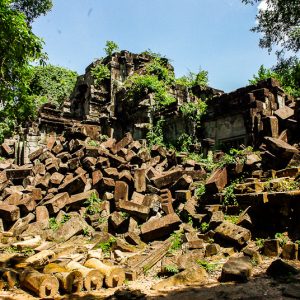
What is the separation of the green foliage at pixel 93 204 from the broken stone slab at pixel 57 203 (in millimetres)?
627

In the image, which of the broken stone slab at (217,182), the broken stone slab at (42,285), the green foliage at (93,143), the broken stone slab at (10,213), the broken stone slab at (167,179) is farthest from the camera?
the green foliage at (93,143)

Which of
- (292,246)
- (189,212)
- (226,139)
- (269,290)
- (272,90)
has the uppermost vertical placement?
(272,90)

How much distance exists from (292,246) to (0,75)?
9455 mm

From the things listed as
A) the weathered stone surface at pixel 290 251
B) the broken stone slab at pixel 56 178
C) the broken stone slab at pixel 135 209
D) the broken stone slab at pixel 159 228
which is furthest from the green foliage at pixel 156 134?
the weathered stone surface at pixel 290 251

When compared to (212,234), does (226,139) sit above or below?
above

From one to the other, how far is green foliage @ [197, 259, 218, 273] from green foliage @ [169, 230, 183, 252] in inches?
32.2

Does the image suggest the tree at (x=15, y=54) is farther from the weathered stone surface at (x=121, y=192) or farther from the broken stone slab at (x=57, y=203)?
the weathered stone surface at (x=121, y=192)

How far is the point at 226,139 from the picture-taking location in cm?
1188

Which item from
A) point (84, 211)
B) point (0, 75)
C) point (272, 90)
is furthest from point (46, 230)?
point (272, 90)

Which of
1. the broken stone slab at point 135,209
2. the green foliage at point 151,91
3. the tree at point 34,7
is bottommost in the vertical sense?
the broken stone slab at point 135,209

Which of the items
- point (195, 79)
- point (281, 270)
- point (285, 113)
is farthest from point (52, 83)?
point (281, 270)

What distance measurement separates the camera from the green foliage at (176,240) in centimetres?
625

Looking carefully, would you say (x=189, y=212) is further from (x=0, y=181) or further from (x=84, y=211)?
(x=0, y=181)

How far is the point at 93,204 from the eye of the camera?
8945 mm
